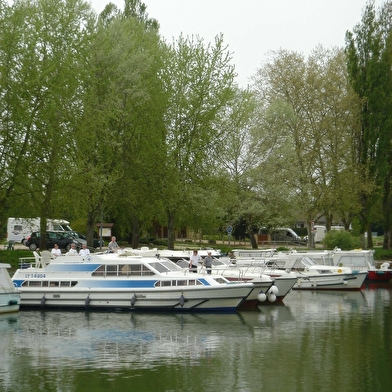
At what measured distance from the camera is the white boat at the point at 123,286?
35.4 metres

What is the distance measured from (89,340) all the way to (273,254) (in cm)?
2708

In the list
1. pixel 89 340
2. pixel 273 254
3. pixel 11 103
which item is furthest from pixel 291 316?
pixel 11 103

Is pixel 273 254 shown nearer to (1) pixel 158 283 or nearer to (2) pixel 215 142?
(2) pixel 215 142

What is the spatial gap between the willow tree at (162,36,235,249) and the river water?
69.7 feet

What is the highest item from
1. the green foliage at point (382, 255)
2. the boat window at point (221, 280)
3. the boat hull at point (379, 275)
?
the green foliage at point (382, 255)

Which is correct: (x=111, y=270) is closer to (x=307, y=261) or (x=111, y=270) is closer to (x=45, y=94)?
(x=45, y=94)

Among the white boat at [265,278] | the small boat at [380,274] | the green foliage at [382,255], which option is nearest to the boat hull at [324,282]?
the white boat at [265,278]

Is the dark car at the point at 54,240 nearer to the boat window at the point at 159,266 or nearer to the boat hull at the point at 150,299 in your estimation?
the boat hull at the point at 150,299

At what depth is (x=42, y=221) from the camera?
49969 millimetres

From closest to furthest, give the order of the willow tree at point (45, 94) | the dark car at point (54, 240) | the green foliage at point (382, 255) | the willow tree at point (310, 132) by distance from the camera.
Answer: the willow tree at point (45, 94)
the dark car at point (54, 240)
the green foliage at point (382, 255)
the willow tree at point (310, 132)

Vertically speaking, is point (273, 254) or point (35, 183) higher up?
point (35, 183)


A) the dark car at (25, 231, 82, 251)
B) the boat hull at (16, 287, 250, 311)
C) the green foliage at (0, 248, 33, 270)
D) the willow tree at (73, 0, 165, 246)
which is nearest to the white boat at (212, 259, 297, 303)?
the boat hull at (16, 287, 250, 311)

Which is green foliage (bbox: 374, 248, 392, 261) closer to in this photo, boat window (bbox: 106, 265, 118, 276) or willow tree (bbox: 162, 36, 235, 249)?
willow tree (bbox: 162, 36, 235, 249)

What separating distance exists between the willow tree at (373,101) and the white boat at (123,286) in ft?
113
